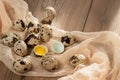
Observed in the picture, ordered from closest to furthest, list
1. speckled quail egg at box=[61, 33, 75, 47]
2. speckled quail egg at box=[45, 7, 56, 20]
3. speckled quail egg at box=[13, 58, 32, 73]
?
speckled quail egg at box=[13, 58, 32, 73]
speckled quail egg at box=[61, 33, 75, 47]
speckled quail egg at box=[45, 7, 56, 20]

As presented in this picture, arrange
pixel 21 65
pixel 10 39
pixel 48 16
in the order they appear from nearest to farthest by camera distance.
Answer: pixel 21 65
pixel 10 39
pixel 48 16

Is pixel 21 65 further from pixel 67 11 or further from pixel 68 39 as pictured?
pixel 67 11

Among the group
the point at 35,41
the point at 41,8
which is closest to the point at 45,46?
the point at 35,41

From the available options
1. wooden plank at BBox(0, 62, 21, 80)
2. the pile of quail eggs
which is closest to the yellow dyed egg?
the pile of quail eggs

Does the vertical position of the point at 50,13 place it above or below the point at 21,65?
above

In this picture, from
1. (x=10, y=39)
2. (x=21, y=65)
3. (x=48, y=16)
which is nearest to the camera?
(x=21, y=65)

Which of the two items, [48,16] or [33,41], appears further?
[48,16]

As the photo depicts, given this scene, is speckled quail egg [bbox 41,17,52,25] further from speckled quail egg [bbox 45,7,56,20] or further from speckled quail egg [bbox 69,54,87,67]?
speckled quail egg [bbox 69,54,87,67]

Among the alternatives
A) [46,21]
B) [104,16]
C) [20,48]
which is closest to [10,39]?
[20,48]
